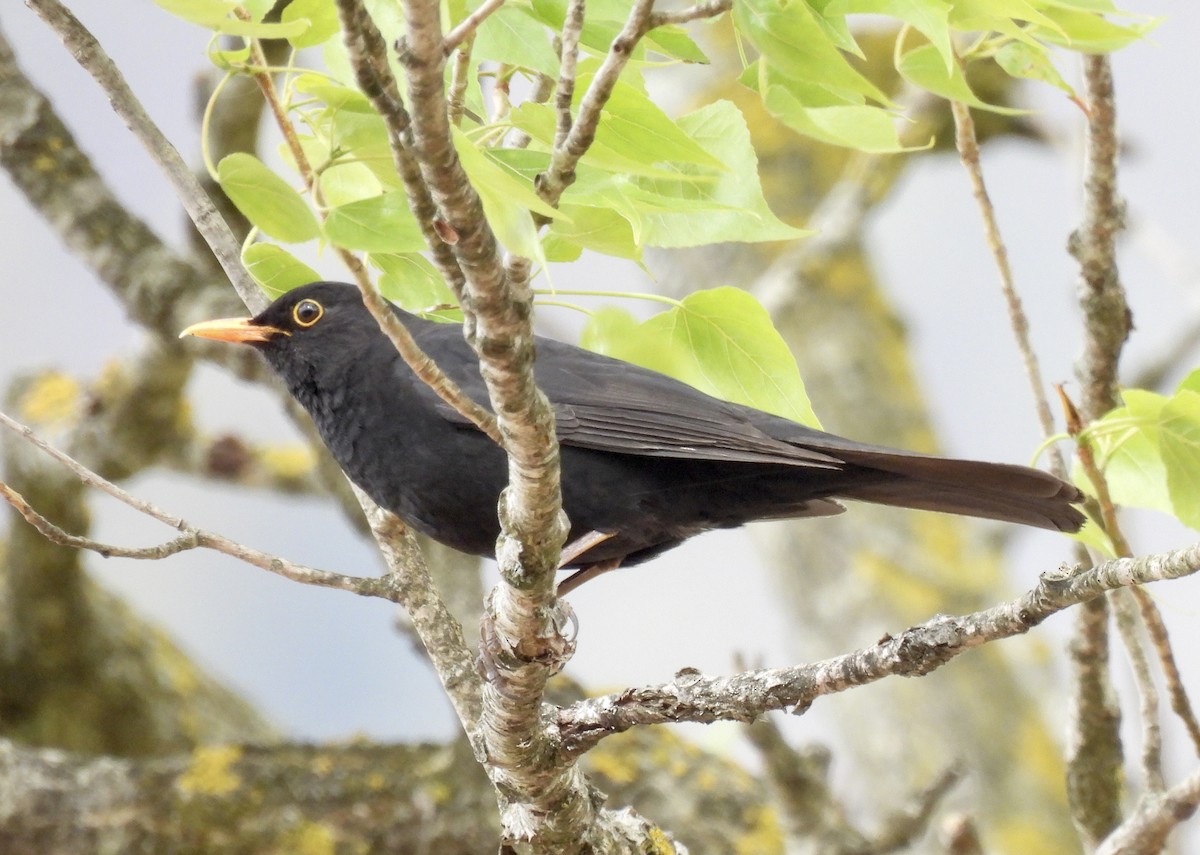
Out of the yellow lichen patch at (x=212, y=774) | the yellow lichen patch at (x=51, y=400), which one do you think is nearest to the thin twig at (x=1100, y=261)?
the yellow lichen patch at (x=212, y=774)

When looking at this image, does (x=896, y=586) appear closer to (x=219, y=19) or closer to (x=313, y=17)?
(x=313, y=17)

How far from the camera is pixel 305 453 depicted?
237 inches

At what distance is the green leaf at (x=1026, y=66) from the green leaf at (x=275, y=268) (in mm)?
1396

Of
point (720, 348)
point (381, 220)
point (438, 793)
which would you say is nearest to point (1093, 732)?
point (720, 348)

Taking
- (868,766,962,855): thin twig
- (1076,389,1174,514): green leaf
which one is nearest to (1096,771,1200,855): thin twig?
(1076,389,1174,514): green leaf

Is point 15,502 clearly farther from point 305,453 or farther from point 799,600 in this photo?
point 799,600

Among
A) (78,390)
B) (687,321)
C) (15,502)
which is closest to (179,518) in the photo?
(15,502)

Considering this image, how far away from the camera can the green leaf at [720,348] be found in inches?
93.7

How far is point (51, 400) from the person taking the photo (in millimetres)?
5402

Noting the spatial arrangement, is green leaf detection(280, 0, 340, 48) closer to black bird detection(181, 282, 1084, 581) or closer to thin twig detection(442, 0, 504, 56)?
thin twig detection(442, 0, 504, 56)

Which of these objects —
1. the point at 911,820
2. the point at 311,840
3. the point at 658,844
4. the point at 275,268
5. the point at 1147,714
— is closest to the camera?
the point at 275,268

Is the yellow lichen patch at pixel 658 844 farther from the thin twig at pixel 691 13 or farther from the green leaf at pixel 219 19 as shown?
the green leaf at pixel 219 19

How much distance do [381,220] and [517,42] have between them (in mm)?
421

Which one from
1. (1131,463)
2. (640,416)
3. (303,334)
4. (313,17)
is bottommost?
(1131,463)
